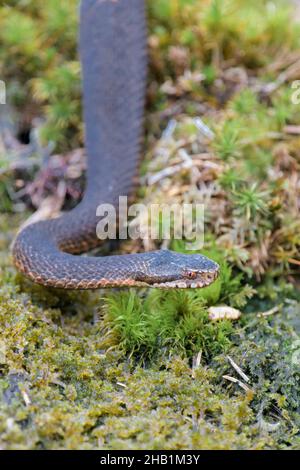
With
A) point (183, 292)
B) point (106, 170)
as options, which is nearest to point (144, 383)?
point (183, 292)

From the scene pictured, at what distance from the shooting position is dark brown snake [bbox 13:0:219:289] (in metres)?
5.05

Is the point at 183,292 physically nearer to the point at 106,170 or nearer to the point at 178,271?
the point at 178,271

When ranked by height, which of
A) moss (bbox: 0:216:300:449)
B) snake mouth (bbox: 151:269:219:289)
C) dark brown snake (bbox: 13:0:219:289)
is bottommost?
moss (bbox: 0:216:300:449)

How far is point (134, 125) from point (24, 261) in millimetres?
2376

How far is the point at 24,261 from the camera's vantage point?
5.28 metres

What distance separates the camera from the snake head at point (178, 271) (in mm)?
4766

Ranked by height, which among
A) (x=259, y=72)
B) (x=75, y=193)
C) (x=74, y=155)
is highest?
(x=259, y=72)

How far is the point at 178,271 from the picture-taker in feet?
15.9

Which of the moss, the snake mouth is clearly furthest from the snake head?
the moss

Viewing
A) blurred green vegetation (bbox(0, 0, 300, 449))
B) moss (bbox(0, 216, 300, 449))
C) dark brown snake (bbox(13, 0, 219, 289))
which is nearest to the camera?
moss (bbox(0, 216, 300, 449))

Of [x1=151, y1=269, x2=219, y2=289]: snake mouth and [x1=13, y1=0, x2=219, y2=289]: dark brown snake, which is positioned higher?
[x1=13, y1=0, x2=219, y2=289]: dark brown snake

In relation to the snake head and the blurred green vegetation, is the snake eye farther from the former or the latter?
the blurred green vegetation

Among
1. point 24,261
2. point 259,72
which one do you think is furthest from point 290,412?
point 259,72

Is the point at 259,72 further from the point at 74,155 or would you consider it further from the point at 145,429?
the point at 145,429
